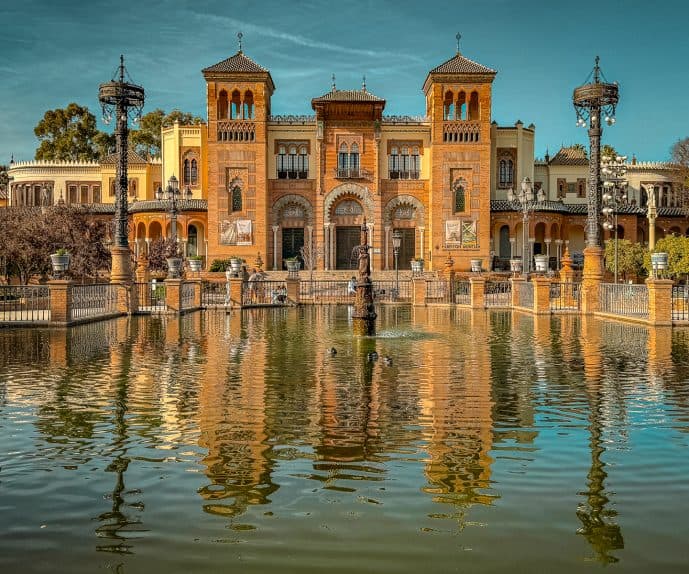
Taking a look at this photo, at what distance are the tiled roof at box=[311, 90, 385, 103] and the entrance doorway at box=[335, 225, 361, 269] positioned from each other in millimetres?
7593

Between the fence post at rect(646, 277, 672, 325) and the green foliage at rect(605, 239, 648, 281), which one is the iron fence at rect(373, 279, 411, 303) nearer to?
the green foliage at rect(605, 239, 648, 281)

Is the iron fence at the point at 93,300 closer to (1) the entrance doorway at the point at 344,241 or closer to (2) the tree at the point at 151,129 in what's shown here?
(1) the entrance doorway at the point at 344,241

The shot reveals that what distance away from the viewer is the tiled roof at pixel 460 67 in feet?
154

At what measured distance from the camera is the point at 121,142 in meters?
23.7

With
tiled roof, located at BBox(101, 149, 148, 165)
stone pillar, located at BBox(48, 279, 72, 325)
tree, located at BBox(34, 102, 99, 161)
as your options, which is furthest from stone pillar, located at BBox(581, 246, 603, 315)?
tree, located at BBox(34, 102, 99, 161)

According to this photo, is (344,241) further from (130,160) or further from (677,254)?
(677,254)

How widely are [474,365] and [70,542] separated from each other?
25.7ft

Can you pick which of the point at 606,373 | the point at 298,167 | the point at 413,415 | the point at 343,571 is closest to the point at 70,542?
the point at 343,571

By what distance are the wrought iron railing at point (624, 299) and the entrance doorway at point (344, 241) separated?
2716 centimetres

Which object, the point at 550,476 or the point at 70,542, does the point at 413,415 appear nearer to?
the point at 550,476

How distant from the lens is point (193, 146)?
166ft

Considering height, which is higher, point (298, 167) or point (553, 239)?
point (298, 167)

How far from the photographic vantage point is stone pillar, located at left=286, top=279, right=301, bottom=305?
29.0 m

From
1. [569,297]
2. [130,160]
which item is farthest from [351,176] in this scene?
[569,297]
